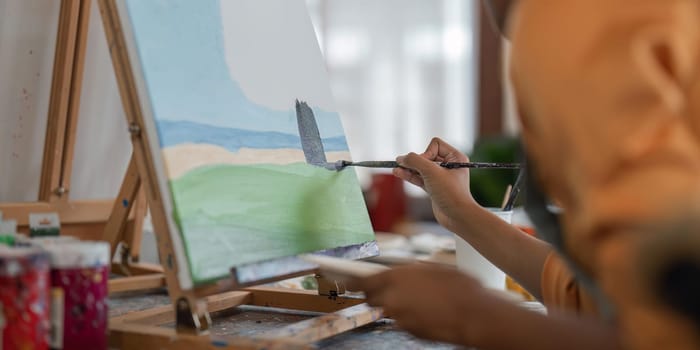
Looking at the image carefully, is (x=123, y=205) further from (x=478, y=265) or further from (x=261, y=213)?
(x=478, y=265)

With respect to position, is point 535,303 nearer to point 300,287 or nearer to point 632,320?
point 300,287

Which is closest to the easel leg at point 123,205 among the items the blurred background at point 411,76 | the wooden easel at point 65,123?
the wooden easel at point 65,123

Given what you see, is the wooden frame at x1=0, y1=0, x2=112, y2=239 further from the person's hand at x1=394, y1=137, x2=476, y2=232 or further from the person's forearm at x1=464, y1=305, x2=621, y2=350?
the person's forearm at x1=464, y1=305, x2=621, y2=350

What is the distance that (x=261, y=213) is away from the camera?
1126mm

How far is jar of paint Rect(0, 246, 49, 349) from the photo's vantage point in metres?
0.84

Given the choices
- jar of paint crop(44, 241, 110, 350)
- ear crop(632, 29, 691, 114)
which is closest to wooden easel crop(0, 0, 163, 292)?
jar of paint crop(44, 241, 110, 350)

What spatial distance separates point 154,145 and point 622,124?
0.64 metres

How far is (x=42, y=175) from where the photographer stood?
61.7 inches

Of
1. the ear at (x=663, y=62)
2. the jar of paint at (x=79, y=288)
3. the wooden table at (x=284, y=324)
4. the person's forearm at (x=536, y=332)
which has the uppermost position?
the ear at (x=663, y=62)

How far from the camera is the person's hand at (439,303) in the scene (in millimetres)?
758

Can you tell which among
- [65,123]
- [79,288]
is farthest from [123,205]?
[79,288]

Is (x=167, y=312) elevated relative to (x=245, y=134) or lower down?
lower down

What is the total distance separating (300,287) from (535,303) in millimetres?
501

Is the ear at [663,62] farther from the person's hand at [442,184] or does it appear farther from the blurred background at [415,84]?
the blurred background at [415,84]
